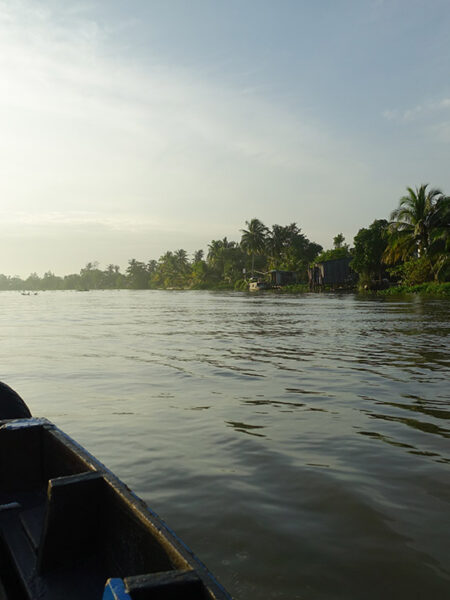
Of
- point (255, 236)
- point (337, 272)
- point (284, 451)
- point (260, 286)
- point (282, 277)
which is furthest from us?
point (255, 236)

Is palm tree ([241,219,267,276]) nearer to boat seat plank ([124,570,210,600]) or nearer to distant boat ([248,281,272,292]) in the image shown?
distant boat ([248,281,272,292])

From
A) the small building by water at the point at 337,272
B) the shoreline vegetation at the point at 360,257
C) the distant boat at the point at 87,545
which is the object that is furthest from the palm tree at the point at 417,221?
the distant boat at the point at 87,545

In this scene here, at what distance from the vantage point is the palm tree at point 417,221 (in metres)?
35.3

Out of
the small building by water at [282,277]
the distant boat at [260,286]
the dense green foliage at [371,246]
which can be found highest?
the dense green foliage at [371,246]

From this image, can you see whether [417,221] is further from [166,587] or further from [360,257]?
[166,587]

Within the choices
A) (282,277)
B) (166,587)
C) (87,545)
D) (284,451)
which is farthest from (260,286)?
(166,587)

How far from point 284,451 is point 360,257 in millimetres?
41574

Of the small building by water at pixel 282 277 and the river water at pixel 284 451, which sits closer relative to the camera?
the river water at pixel 284 451

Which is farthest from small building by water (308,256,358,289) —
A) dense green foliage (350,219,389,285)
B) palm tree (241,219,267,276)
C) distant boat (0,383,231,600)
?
distant boat (0,383,231,600)

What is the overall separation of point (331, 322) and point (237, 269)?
7401 cm

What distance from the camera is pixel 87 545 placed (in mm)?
2314

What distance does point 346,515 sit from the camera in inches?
124

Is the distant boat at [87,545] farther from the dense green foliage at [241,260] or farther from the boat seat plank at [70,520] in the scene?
Answer: the dense green foliage at [241,260]

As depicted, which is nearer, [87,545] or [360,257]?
[87,545]
